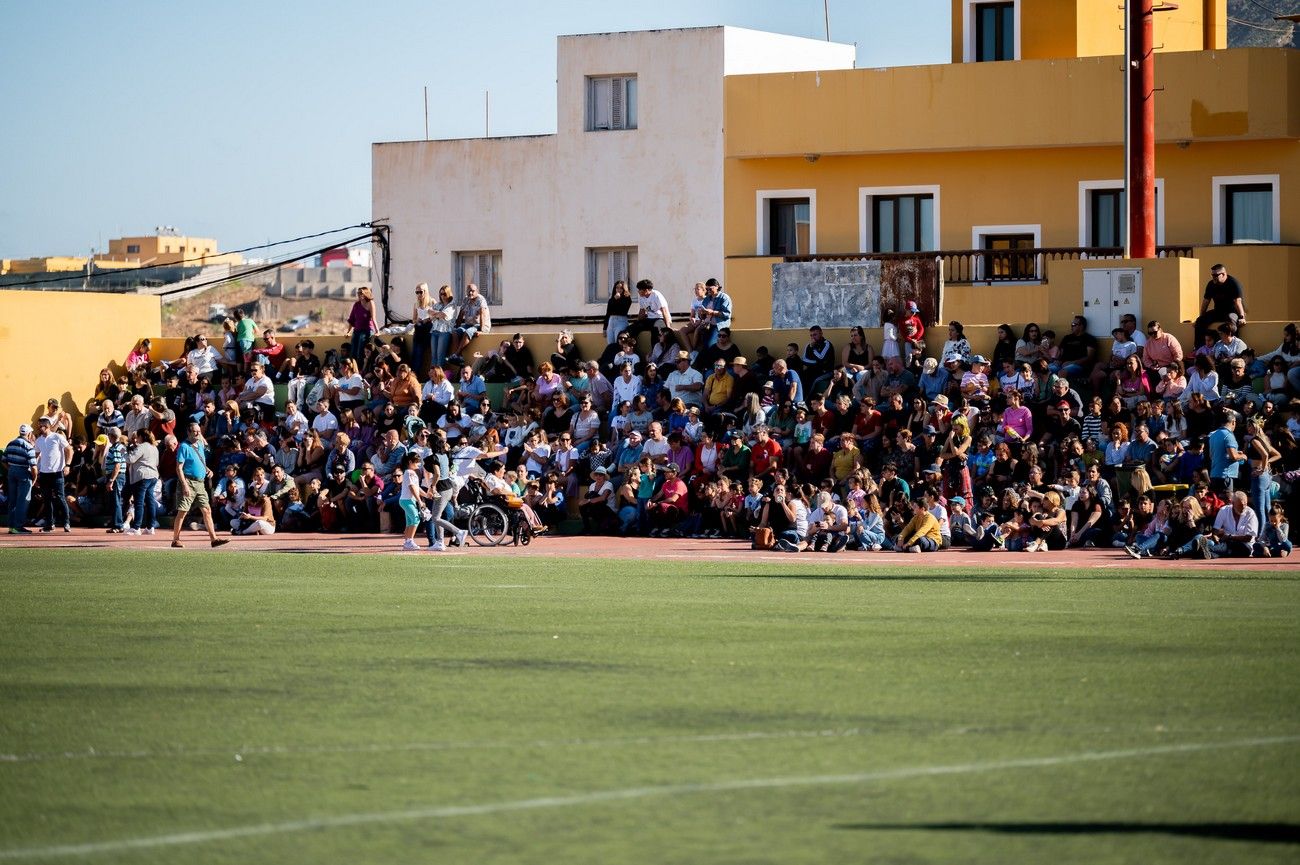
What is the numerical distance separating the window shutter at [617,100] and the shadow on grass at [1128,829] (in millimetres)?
37805

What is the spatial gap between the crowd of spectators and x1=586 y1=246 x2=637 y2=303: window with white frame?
11.4 meters

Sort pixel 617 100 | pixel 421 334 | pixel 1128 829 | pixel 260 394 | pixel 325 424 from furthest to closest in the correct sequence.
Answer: pixel 617 100 → pixel 260 394 → pixel 421 334 → pixel 325 424 → pixel 1128 829

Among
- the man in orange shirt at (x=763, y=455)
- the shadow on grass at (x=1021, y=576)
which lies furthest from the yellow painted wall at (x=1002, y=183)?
the shadow on grass at (x=1021, y=576)

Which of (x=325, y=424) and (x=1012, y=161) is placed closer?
(x=325, y=424)

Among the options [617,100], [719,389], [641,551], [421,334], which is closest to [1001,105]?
[617,100]

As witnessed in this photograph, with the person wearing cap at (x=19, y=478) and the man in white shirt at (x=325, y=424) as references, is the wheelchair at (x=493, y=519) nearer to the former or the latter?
the man in white shirt at (x=325, y=424)

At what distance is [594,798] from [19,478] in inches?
922

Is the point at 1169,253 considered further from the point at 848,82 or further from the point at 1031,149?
the point at 848,82

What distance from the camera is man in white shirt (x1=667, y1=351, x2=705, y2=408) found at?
28.7 m

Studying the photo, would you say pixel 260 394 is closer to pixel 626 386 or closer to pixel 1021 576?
pixel 626 386

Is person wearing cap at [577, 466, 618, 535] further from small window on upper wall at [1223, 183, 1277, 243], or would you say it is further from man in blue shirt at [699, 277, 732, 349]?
small window on upper wall at [1223, 183, 1277, 243]

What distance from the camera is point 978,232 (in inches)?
1528

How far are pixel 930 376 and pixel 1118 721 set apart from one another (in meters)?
17.7

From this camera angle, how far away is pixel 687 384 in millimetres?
28750
